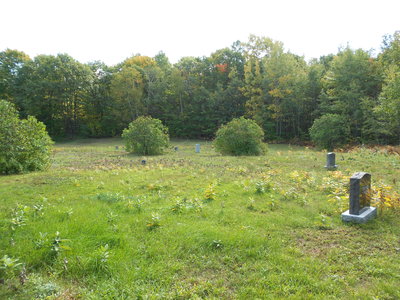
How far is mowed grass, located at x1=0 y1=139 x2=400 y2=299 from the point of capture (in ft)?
10.1

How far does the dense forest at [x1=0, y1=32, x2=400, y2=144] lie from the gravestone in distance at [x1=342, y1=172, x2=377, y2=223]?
854 inches

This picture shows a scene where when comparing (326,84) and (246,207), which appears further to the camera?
(326,84)

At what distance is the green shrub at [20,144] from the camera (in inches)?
371

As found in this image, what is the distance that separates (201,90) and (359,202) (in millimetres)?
32083

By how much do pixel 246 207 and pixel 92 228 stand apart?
3.04 metres

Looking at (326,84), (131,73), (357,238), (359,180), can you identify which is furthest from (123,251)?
(131,73)

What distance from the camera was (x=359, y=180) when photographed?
503 centimetres

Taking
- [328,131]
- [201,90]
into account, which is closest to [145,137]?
[328,131]

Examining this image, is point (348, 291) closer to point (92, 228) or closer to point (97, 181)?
point (92, 228)

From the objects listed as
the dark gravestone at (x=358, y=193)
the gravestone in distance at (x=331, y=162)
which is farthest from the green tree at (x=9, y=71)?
Answer: the dark gravestone at (x=358, y=193)

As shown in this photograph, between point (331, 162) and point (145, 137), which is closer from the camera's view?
point (331, 162)

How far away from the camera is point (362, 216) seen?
4.89 metres

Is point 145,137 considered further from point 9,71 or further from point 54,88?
point 9,71

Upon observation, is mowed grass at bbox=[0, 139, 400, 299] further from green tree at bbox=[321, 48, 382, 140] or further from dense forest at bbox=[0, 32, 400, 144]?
dense forest at bbox=[0, 32, 400, 144]
